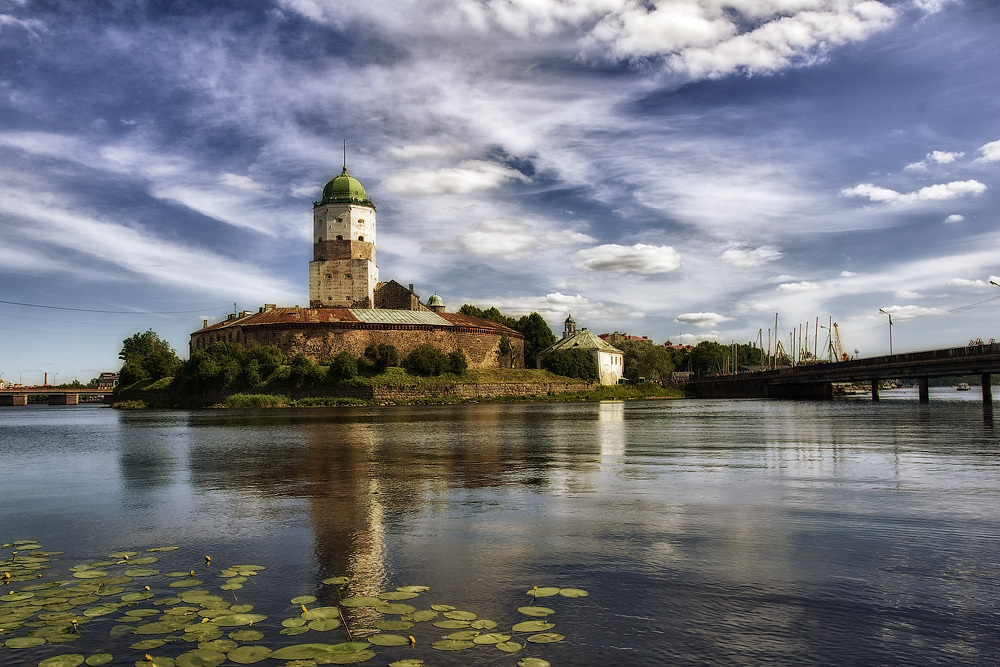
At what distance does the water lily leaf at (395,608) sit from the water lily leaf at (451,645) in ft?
2.59

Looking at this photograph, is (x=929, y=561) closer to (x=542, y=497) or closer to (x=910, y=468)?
(x=542, y=497)

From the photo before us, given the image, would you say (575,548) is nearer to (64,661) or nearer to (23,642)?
(64,661)

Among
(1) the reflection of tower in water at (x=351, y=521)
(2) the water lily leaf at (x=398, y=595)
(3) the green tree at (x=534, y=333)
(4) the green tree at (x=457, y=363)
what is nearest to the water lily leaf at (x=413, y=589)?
(2) the water lily leaf at (x=398, y=595)

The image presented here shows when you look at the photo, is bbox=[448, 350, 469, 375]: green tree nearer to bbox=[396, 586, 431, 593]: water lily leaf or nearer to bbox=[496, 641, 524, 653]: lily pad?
bbox=[396, 586, 431, 593]: water lily leaf

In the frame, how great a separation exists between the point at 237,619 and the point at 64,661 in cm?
127

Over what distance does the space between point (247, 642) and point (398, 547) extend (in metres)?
3.26

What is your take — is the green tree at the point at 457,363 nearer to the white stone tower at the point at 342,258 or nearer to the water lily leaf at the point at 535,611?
the white stone tower at the point at 342,258

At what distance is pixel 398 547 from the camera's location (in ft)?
28.8

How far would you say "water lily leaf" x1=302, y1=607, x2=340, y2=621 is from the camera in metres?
6.14

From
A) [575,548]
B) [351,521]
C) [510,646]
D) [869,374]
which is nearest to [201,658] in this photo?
[510,646]

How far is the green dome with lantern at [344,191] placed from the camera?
341 ft

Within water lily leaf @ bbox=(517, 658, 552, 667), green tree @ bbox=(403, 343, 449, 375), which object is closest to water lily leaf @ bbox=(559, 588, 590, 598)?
water lily leaf @ bbox=(517, 658, 552, 667)

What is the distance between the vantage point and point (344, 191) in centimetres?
10431

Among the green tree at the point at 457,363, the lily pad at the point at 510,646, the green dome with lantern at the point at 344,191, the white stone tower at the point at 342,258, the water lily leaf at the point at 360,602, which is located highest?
the green dome with lantern at the point at 344,191
